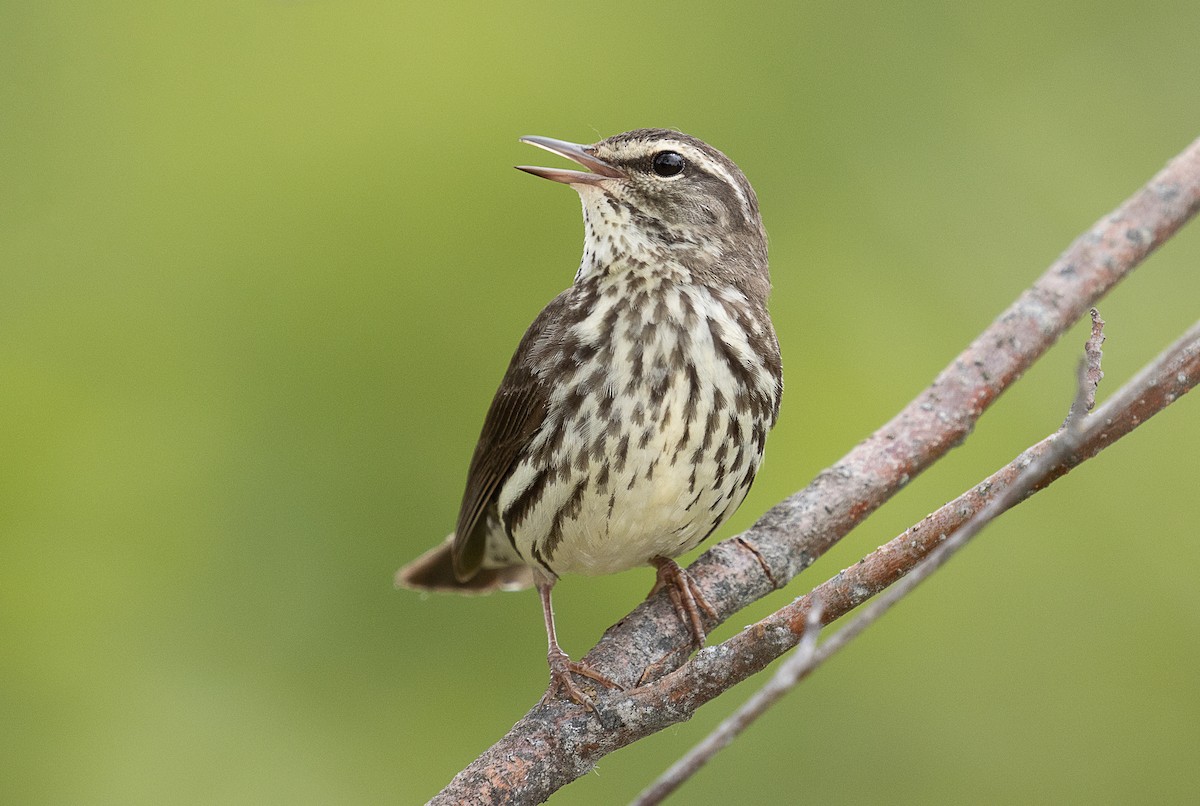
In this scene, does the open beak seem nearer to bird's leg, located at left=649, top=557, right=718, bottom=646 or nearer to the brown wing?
the brown wing

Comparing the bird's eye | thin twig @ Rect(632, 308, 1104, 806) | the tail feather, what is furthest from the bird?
thin twig @ Rect(632, 308, 1104, 806)

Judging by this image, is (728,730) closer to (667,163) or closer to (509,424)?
(509,424)

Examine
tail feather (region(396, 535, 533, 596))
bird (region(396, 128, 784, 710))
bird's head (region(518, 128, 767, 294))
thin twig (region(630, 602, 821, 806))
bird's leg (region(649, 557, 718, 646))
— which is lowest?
thin twig (region(630, 602, 821, 806))

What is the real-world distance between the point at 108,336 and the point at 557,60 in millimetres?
1913

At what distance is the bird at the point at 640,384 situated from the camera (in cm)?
426

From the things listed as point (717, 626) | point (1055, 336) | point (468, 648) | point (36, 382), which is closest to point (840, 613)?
point (717, 626)

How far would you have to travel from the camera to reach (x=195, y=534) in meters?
5.05

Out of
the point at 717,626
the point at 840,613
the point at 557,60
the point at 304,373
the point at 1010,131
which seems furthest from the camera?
the point at 1010,131

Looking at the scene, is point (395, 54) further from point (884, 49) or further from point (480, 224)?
point (884, 49)

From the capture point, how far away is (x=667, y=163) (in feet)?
14.9

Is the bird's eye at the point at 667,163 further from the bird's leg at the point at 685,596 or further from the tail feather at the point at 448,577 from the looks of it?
the tail feather at the point at 448,577

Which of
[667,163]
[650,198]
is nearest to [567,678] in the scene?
[650,198]

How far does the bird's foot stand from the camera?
388 cm

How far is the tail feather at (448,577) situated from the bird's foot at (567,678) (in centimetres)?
92
